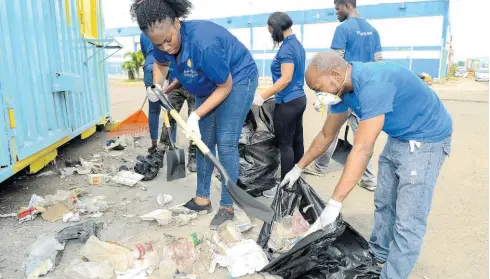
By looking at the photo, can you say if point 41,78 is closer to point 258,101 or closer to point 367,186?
point 258,101

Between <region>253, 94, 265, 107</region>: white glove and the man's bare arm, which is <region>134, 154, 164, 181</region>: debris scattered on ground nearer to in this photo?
<region>253, 94, 265, 107</region>: white glove

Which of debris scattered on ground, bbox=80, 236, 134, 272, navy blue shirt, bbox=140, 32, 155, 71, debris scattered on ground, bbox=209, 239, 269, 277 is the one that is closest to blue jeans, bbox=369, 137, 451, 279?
debris scattered on ground, bbox=209, 239, 269, 277

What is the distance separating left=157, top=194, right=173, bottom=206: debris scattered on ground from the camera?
3194 mm

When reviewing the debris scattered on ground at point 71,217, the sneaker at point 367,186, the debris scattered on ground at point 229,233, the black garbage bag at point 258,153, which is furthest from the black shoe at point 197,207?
the sneaker at point 367,186

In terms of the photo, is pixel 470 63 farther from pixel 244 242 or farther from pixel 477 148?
pixel 244 242

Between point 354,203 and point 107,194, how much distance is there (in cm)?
232

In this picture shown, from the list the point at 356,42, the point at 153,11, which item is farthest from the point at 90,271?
the point at 356,42

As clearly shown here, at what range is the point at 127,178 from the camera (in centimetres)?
370

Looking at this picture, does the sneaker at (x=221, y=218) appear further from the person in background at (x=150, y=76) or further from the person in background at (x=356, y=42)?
the person in background at (x=150, y=76)

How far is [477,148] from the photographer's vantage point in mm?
5305

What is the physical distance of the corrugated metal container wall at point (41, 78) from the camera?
2.83m

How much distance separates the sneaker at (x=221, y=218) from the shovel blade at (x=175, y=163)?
60 cm

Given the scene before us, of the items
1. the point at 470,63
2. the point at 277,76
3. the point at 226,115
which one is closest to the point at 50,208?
the point at 226,115

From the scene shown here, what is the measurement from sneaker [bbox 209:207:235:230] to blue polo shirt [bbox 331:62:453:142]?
1.29 m
